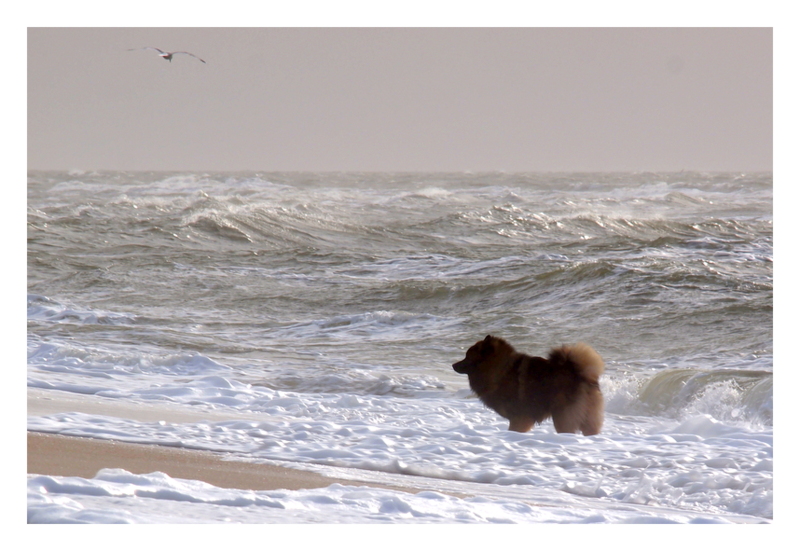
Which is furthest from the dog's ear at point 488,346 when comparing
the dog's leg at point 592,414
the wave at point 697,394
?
the wave at point 697,394

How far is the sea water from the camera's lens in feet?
11.8

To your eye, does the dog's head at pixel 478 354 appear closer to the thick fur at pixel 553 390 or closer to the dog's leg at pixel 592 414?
the thick fur at pixel 553 390

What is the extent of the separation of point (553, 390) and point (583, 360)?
26 cm

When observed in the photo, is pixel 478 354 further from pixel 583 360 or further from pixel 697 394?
pixel 697 394

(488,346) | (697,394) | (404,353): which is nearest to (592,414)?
(488,346)

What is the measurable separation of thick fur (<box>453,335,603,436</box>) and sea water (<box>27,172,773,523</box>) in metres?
0.13

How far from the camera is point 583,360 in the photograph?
479 cm

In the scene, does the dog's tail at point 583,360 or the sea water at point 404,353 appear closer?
the sea water at point 404,353

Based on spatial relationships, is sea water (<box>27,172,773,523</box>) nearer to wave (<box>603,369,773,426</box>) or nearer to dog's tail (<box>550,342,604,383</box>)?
wave (<box>603,369,773,426</box>)

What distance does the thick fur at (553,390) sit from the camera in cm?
479

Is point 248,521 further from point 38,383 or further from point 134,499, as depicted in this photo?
point 38,383

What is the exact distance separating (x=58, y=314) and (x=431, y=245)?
8674 mm

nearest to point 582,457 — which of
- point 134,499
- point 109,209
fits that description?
point 134,499

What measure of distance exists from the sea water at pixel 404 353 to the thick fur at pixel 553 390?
0.41 feet
